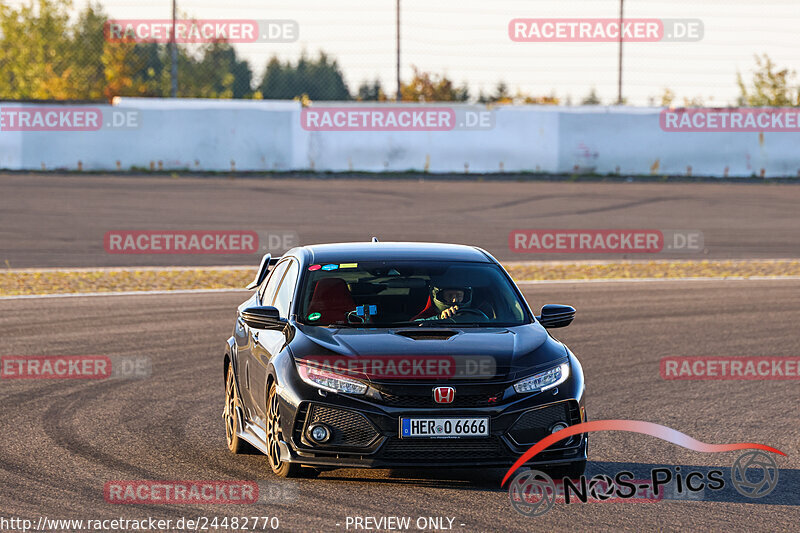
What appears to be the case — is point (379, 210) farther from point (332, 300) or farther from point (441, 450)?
point (441, 450)

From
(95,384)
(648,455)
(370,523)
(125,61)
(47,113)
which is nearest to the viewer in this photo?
(370,523)

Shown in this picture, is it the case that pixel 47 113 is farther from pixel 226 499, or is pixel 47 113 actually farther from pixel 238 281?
pixel 226 499

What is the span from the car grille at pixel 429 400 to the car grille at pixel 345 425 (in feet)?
0.63

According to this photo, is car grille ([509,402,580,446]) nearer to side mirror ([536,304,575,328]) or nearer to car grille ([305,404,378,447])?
car grille ([305,404,378,447])

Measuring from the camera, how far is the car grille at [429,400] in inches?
290

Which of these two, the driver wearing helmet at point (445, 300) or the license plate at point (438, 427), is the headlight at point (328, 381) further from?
the driver wearing helmet at point (445, 300)

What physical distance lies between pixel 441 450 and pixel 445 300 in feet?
5.97

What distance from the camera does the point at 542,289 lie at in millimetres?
20859

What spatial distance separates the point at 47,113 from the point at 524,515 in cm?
2646

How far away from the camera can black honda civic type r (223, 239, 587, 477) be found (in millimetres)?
7371

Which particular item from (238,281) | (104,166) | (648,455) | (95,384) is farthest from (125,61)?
(648,455)

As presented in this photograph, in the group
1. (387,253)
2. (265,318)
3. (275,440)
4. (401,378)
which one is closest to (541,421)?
(401,378)

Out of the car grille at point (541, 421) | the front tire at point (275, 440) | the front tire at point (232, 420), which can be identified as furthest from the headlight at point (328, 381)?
the front tire at point (232, 420)

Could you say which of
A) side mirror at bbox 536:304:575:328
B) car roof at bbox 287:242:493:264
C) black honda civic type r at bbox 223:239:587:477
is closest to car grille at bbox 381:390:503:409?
black honda civic type r at bbox 223:239:587:477
